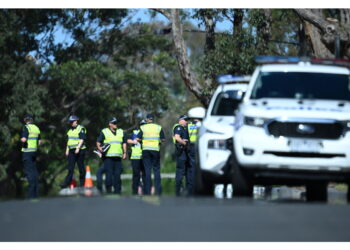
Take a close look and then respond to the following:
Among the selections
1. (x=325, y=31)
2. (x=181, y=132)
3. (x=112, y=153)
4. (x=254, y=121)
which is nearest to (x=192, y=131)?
(x=181, y=132)

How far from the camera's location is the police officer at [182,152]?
2144 cm

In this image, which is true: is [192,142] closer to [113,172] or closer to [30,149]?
[113,172]

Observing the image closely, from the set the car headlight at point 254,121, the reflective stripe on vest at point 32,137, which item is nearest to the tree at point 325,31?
Result: the reflective stripe on vest at point 32,137

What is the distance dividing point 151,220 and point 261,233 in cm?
156

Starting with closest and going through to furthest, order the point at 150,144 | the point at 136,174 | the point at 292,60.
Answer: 1. the point at 292,60
2. the point at 150,144
3. the point at 136,174

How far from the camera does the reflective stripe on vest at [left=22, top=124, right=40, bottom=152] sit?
68.0 ft

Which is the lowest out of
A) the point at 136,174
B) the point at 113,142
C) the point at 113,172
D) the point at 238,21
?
the point at 136,174

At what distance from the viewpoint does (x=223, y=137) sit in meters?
14.0

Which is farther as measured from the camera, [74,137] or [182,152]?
[74,137]

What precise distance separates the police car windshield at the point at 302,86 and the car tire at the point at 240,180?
1.14 metres

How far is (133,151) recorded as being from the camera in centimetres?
2272

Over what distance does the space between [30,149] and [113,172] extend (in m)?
1.99

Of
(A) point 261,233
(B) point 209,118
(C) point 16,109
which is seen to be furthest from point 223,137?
(C) point 16,109

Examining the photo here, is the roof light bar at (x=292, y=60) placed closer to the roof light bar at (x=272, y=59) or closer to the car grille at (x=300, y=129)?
the roof light bar at (x=272, y=59)
